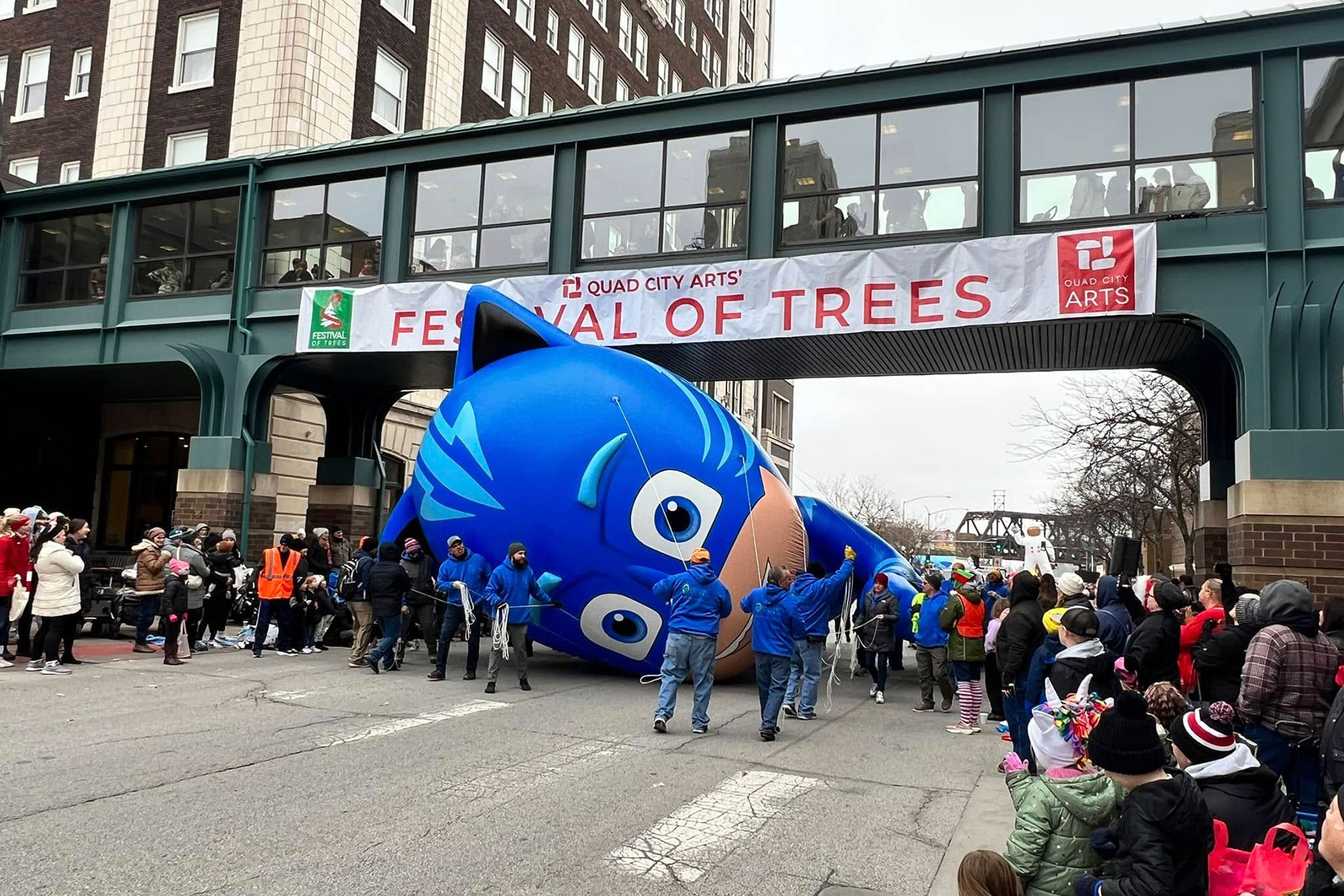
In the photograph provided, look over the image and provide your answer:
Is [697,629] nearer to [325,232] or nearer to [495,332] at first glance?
[495,332]

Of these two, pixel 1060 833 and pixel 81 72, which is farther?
pixel 81 72

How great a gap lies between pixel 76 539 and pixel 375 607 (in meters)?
3.62

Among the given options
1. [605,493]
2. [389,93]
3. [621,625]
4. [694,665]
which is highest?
[389,93]

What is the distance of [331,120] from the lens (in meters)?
25.8

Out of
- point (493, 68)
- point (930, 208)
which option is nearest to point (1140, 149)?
point (930, 208)

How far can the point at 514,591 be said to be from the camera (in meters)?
11.2

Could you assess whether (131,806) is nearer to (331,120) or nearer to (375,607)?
(375,607)

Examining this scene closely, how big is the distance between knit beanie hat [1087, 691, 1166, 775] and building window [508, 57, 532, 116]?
3317 cm

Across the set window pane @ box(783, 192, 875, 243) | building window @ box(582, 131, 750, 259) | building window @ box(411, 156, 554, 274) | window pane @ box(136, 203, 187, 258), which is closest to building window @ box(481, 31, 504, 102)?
window pane @ box(136, 203, 187, 258)

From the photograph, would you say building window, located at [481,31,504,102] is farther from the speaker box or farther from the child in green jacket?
the child in green jacket

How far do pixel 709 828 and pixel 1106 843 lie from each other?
304cm

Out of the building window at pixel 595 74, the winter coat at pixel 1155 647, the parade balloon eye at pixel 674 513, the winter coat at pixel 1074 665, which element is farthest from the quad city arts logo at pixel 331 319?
the building window at pixel 595 74

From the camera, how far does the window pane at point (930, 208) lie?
14883 mm

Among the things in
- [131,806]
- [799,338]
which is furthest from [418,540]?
[131,806]
